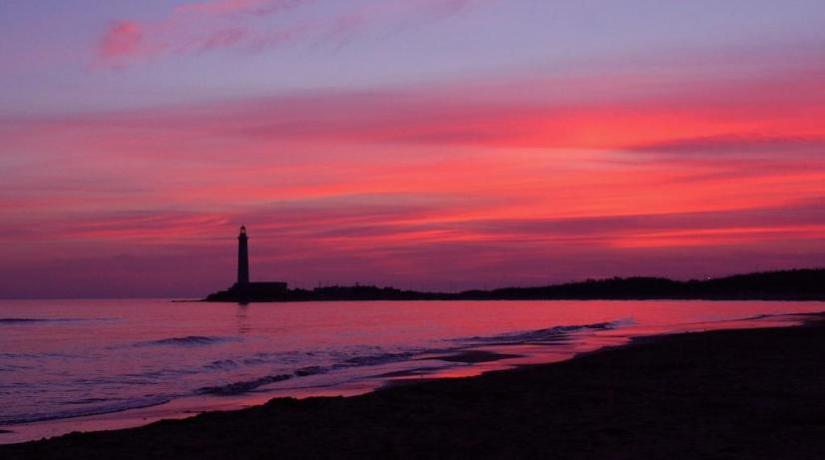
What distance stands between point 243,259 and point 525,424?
10976 cm

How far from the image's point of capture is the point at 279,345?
127 feet

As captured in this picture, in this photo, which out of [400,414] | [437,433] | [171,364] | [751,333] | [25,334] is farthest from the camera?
[25,334]

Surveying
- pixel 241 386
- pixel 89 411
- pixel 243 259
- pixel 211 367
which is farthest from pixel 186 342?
pixel 243 259

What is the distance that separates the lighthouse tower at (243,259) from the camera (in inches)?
4464

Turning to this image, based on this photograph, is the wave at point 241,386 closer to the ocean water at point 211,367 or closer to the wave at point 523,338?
the ocean water at point 211,367

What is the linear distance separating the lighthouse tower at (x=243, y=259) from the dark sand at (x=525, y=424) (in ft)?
318

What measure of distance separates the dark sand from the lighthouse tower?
318 feet

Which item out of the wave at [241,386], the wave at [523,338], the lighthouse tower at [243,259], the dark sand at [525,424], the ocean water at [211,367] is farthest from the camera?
the lighthouse tower at [243,259]

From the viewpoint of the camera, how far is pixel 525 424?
1233 cm

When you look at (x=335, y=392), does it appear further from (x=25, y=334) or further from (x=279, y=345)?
(x=25, y=334)

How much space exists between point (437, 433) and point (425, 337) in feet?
106

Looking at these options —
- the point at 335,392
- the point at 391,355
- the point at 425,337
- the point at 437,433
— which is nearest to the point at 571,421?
the point at 437,433

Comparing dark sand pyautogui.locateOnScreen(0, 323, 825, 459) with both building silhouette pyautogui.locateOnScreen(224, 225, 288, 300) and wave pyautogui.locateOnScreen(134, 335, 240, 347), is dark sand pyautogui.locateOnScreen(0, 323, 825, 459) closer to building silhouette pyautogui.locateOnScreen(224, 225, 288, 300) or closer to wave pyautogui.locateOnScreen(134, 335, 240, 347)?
wave pyautogui.locateOnScreen(134, 335, 240, 347)

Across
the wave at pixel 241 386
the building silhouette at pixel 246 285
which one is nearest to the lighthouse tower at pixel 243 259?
the building silhouette at pixel 246 285
